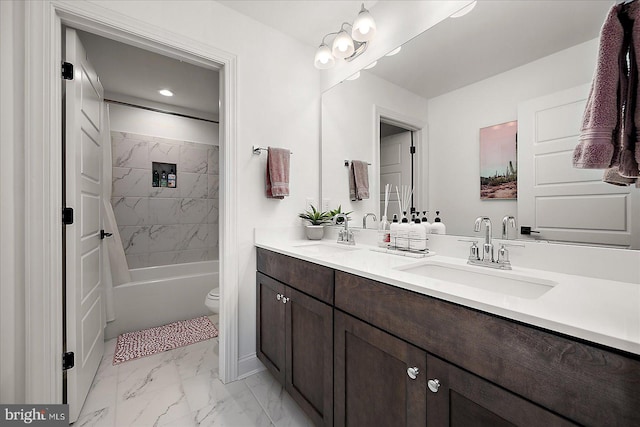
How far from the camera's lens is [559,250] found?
0.99 m

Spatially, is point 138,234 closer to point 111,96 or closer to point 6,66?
point 111,96

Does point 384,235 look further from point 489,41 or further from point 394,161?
point 489,41

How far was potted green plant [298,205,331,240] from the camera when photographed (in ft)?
6.52

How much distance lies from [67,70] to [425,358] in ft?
6.83

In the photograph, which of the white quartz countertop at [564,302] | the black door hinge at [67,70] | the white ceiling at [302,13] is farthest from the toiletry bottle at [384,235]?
the black door hinge at [67,70]

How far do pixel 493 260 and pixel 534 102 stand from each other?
2.15ft

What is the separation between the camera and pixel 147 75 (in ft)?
8.13

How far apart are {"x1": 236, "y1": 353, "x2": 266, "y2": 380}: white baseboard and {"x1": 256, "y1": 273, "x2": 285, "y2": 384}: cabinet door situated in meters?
0.12

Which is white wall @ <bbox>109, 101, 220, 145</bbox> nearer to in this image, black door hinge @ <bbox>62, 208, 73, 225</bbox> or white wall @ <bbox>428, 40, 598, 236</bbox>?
black door hinge @ <bbox>62, 208, 73, 225</bbox>

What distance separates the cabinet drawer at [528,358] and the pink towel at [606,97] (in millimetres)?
438

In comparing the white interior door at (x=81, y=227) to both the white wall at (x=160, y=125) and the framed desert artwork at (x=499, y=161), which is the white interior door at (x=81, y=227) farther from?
the framed desert artwork at (x=499, y=161)

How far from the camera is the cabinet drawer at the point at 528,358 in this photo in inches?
19.4

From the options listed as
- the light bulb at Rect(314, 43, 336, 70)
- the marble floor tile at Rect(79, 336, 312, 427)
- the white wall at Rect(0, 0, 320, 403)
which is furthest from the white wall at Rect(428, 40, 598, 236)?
the marble floor tile at Rect(79, 336, 312, 427)

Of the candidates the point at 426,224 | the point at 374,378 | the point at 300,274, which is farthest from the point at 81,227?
the point at 426,224
